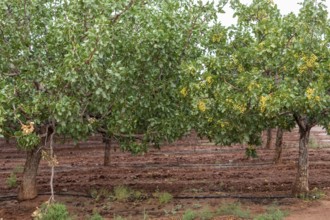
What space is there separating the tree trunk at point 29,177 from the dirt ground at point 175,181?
0.29 metres

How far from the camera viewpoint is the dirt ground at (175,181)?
12305 millimetres

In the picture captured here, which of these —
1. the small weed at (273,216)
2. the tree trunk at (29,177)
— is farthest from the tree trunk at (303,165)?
the tree trunk at (29,177)

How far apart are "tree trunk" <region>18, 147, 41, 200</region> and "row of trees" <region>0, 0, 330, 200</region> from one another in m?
1.89

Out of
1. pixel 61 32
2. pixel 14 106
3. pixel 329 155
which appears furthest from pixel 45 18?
pixel 329 155

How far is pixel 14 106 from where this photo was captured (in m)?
10.2

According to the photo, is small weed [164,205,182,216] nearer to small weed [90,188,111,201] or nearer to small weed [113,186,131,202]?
small weed [113,186,131,202]

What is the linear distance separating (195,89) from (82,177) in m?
8.16

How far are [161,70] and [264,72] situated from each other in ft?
8.88

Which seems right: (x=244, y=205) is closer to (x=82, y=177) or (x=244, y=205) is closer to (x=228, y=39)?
(x=228, y=39)

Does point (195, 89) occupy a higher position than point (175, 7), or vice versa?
point (175, 7)

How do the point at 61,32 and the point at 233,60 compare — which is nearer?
the point at 61,32

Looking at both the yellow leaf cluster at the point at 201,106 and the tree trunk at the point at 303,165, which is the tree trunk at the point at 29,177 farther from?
the tree trunk at the point at 303,165

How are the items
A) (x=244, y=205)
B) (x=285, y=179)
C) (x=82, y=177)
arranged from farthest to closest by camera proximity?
(x=82, y=177) → (x=285, y=179) → (x=244, y=205)

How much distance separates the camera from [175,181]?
16.3 metres
